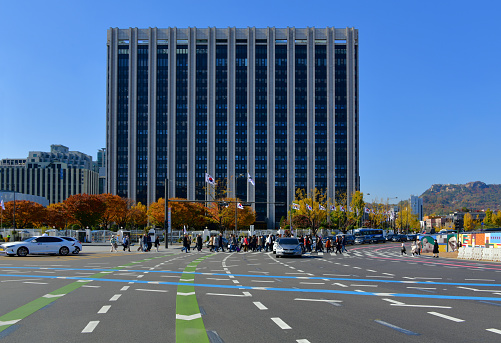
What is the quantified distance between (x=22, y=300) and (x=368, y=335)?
931 centimetres

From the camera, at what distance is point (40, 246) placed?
35.7 m

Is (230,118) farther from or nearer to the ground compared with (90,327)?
farther from the ground

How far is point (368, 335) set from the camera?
855 cm

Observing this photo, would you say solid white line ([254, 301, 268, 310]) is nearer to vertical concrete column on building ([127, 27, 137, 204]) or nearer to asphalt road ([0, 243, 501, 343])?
asphalt road ([0, 243, 501, 343])

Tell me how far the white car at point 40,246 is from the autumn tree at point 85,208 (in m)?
45.9

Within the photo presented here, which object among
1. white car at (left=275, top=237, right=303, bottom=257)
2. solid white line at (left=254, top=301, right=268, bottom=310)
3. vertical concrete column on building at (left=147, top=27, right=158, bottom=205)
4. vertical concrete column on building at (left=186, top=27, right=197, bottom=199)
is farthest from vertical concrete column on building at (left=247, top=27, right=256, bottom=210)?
solid white line at (left=254, top=301, right=268, bottom=310)

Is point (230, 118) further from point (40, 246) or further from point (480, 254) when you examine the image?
point (480, 254)

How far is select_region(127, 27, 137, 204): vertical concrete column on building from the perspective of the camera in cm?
12794

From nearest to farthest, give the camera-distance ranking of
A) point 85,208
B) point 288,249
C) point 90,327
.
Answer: point 90,327 < point 288,249 < point 85,208

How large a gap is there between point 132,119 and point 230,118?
25.9 metres

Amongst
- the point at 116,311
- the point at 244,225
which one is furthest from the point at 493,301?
the point at 244,225

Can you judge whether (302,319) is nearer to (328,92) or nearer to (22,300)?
(22,300)

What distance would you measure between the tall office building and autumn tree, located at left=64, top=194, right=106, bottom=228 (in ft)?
144

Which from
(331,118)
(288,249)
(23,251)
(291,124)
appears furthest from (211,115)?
(23,251)
